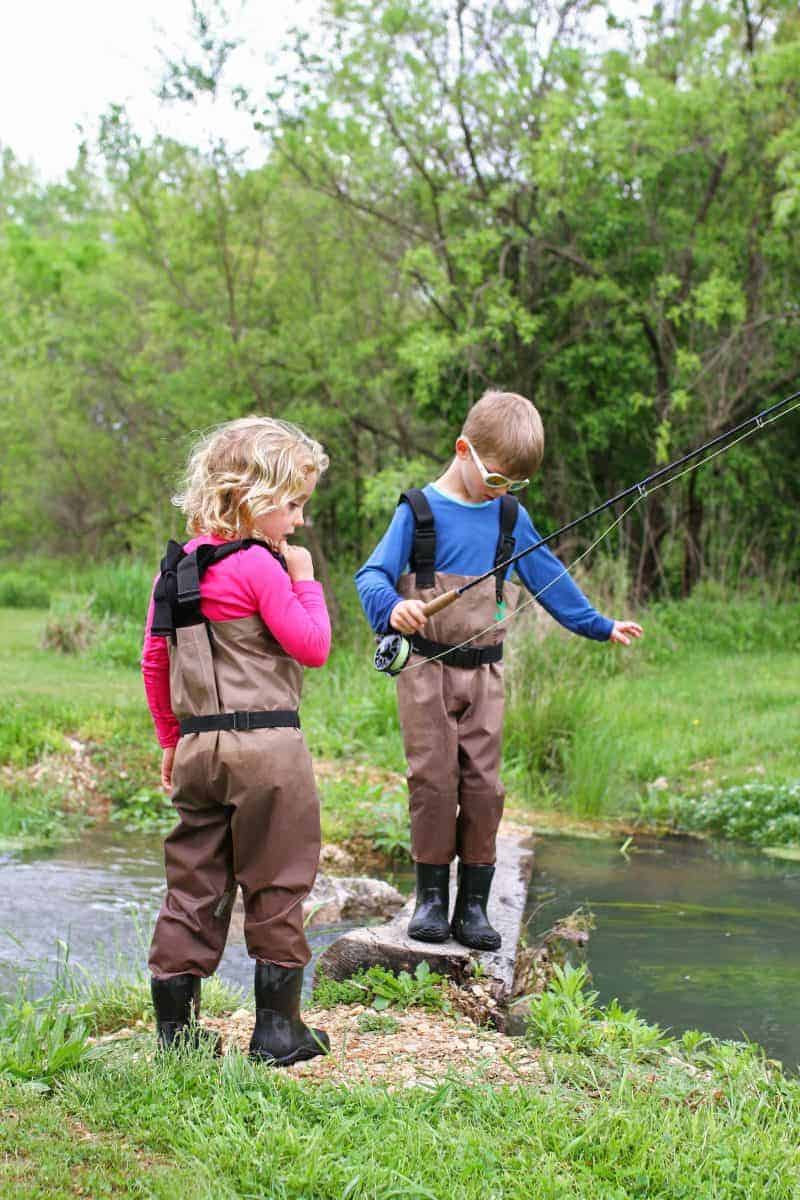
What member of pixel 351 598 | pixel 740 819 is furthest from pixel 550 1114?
pixel 351 598

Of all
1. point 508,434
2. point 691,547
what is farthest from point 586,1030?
point 691,547

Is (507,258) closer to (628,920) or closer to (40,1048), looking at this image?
(628,920)

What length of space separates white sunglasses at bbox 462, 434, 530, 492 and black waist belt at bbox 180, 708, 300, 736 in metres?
1.18

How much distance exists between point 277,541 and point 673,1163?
182cm

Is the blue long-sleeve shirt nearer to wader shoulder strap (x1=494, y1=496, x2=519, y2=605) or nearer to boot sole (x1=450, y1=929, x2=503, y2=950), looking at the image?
wader shoulder strap (x1=494, y1=496, x2=519, y2=605)

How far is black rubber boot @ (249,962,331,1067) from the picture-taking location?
3.44 metres

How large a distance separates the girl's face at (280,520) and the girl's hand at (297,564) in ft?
0.13

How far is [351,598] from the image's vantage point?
15.1 m

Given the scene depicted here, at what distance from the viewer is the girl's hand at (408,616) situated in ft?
13.3

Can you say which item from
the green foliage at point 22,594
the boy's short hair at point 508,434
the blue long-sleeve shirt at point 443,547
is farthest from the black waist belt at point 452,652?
the green foliage at point 22,594

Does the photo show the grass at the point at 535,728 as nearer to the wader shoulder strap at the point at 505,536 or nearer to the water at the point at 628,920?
the water at the point at 628,920

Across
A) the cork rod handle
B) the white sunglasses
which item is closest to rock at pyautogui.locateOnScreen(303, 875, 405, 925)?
the cork rod handle

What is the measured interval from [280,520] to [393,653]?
723mm

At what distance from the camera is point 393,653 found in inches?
162
